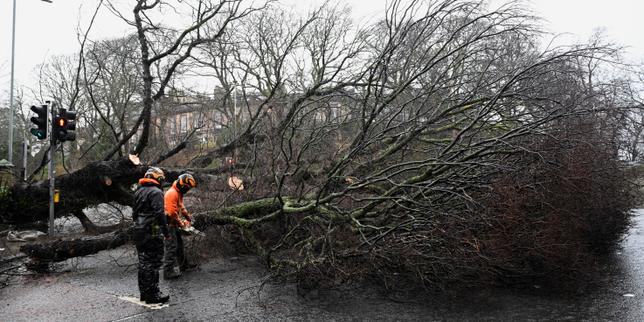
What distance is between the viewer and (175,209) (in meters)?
7.07

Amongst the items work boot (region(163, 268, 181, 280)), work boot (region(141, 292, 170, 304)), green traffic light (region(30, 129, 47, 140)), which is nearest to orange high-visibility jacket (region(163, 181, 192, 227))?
work boot (region(163, 268, 181, 280))

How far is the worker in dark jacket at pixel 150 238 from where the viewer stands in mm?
5719

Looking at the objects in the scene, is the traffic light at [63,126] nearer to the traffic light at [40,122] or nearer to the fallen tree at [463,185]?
the traffic light at [40,122]

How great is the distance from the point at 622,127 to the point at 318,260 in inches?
204

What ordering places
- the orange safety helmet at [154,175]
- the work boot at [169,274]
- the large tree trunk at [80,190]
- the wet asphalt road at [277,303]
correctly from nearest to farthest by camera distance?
the wet asphalt road at [277,303] < the orange safety helmet at [154,175] < the work boot at [169,274] < the large tree trunk at [80,190]

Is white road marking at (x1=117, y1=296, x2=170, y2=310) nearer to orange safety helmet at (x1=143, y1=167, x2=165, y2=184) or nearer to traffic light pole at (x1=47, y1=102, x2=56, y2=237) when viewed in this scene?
orange safety helmet at (x1=143, y1=167, x2=165, y2=184)

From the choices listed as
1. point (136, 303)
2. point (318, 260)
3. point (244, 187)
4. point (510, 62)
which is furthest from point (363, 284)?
point (510, 62)

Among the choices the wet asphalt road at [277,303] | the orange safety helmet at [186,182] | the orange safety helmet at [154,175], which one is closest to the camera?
the wet asphalt road at [277,303]

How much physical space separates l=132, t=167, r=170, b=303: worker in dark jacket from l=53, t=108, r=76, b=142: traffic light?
15.1 feet

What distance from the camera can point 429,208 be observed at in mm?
6055

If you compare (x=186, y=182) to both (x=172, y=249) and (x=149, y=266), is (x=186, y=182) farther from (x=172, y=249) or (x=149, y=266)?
(x=149, y=266)

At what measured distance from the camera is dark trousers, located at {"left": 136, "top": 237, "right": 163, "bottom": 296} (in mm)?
5699

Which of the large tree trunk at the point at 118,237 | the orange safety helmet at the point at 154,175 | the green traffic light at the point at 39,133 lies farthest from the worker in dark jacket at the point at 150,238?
the green traffic light at the point at 39,133

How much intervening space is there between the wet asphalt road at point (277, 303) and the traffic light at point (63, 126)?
3230mm
